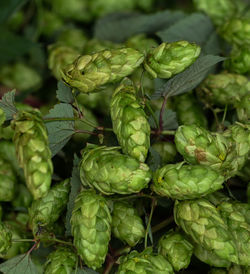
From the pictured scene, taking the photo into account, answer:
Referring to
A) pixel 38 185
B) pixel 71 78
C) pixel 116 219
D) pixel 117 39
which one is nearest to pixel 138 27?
pixel 117 39

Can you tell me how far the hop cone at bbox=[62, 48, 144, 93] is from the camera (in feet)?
3.08

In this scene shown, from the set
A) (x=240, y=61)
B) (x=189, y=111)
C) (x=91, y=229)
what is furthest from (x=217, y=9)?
(x=91, y=229)

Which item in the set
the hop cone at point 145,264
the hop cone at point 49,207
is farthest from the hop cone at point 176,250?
the hop cone at point 49,207

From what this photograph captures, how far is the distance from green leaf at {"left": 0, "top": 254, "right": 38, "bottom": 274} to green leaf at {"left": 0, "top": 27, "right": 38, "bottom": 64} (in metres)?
0.88

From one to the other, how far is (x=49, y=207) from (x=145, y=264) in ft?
0.93

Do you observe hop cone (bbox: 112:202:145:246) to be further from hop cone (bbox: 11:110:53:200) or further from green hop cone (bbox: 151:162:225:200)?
hop cone (bbox: 11:110:53:200)

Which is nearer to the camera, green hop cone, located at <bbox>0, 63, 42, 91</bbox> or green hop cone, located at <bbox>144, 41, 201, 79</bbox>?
green hop cone, located at <bbox>144, 41, 201, 79</bbox>

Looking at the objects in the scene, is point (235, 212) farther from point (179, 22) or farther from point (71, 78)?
point (179, 22)

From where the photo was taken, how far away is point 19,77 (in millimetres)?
1713

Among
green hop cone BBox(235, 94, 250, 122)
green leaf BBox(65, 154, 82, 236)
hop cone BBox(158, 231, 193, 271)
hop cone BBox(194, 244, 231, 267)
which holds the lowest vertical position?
hop cone BBox(194, 244, 231, 267)

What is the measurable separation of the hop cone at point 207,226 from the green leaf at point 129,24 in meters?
0.85

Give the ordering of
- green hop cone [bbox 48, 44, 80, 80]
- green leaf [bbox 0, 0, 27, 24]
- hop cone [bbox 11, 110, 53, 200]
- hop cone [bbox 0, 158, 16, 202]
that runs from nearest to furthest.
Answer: hop cone [bbox 11, 110, 53, 200] < hop cone [bbox 0, 158, 16, 202] < green hop cone [bbox 48, 44, 80, 80] < green leaf [bbox 0, 0, 27, 24]

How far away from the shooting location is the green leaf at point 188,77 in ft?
3.39

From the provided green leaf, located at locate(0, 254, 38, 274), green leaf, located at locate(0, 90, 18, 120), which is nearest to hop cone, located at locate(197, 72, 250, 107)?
green leaf, located at locate(0, 90, 18, 120)
